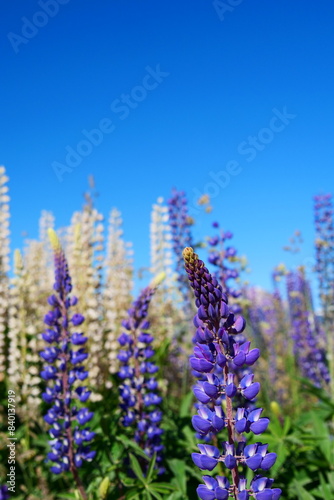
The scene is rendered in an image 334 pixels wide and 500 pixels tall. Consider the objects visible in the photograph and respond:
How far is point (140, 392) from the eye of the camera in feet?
9.31

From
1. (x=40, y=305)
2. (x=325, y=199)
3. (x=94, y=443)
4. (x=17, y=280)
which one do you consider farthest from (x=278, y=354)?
(x=94, y=443)

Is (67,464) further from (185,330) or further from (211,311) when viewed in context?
(185,330)

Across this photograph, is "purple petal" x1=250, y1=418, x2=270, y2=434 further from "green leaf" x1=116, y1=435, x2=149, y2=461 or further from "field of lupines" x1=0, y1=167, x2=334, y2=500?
"green leaf" x1=116, y1=435, x2=149, y2=461

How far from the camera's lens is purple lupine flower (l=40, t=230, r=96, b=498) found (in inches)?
98.0

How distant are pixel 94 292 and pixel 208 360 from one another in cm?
276

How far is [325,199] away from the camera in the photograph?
641cm

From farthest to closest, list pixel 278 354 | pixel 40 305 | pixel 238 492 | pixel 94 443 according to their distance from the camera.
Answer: pixel 278 354, pixel 40 305, pixel 94 443, pixel 238 492

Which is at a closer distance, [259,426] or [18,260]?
[259,426]

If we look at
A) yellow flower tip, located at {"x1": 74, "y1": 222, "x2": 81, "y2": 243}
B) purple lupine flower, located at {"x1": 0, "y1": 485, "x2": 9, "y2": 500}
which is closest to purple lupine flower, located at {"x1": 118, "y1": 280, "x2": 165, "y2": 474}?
purple lupine flower, located at {"x1": 0, "y1": 485, "x2": 9, "y2": 500}

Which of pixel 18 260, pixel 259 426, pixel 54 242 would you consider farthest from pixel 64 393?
pixel 18 260

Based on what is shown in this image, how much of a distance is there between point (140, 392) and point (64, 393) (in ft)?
1.58

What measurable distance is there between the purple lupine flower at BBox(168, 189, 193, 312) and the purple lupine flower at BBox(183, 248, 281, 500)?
3887mm

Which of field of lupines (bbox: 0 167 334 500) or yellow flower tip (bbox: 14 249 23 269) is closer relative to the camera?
field of lupines (bbox: 0 167 334 500)

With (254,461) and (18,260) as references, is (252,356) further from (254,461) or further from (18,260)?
(18,260)
